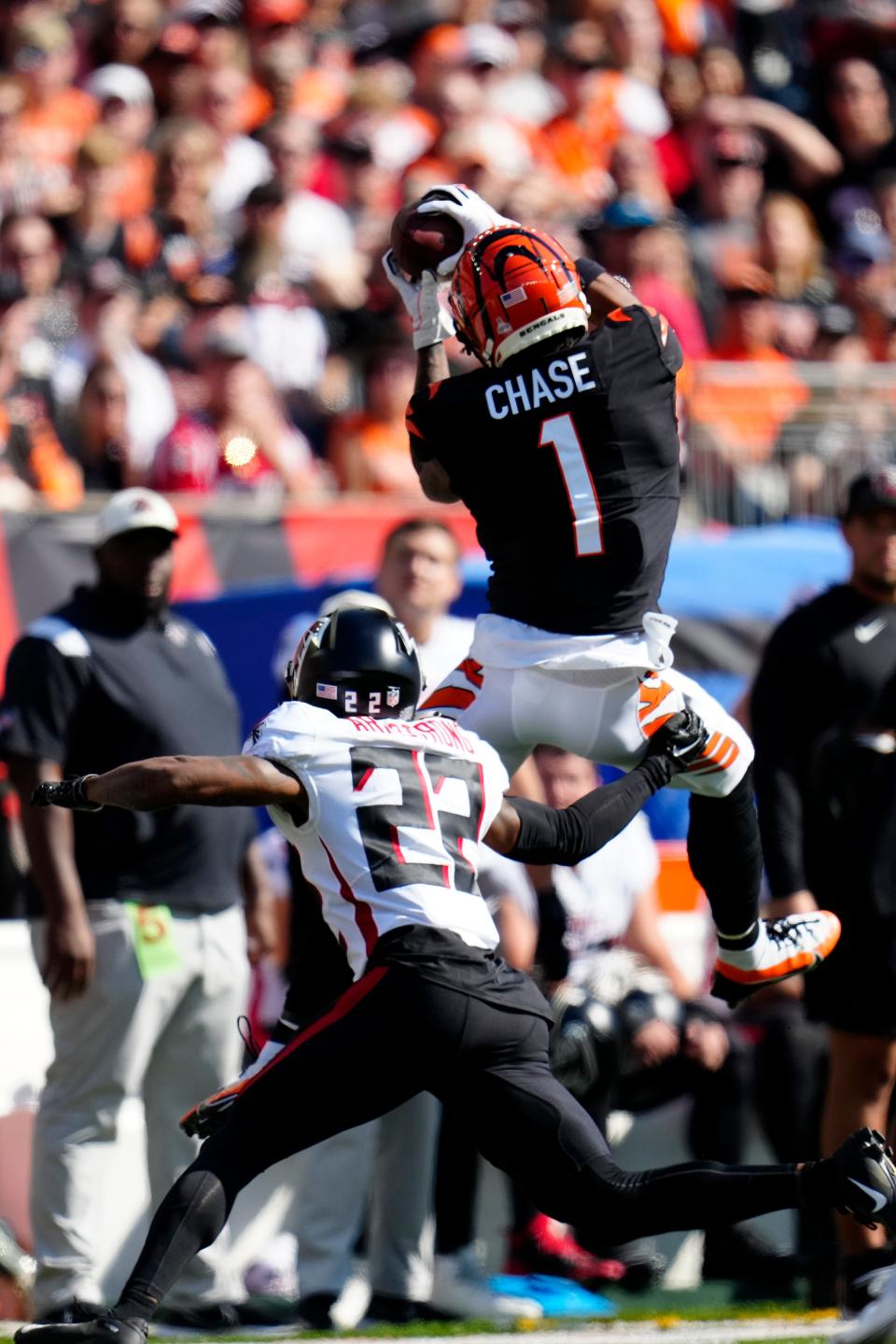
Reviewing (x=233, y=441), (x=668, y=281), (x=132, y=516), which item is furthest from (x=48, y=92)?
(x=132, y=516)

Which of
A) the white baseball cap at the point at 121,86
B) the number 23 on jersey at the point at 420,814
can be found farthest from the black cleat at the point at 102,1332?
the white baseball cap at the point at 121,86

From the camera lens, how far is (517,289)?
527cm

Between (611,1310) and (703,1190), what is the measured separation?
262 centimetres

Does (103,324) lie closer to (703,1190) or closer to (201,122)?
(201,122)

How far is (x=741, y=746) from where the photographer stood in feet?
18.1

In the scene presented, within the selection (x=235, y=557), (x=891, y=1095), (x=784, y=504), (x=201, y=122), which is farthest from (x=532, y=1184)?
(x=201, y=122)

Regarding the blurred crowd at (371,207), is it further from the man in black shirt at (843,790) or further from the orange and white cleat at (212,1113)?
the orange and white cleat at (212,1113)

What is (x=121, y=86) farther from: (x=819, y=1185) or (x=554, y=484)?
(x=819, y=1185)

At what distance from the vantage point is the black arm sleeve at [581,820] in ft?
16.8

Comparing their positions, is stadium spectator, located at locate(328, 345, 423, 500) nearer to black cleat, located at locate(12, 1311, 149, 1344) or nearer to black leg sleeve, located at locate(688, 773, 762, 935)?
black leg sleeve, located at locate(688, 773, 762, 935)

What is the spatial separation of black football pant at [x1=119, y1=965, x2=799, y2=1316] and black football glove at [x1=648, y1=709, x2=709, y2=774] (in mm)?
804

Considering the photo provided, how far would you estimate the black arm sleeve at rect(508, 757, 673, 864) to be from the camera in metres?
5.11

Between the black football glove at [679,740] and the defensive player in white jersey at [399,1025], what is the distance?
0.51 meters

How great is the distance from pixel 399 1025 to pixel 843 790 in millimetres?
2509
